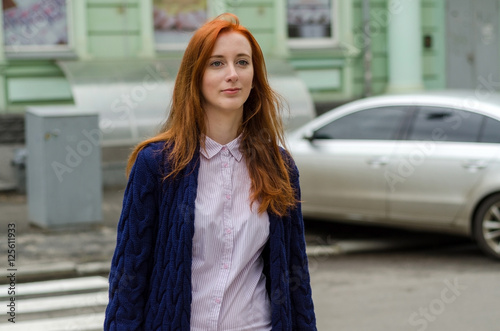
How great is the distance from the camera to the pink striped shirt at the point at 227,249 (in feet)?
8.59

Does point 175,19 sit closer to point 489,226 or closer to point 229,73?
point 489,226

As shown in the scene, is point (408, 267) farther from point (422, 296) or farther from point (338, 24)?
point (338, 24)

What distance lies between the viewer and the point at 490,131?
8.58m

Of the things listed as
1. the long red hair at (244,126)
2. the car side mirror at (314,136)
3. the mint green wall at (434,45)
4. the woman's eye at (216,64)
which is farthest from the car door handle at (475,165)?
the mint green wall at (434,45)

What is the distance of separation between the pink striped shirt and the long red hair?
4 centimetres

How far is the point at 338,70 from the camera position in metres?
→ 16.2

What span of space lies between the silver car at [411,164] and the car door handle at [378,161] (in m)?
0.01

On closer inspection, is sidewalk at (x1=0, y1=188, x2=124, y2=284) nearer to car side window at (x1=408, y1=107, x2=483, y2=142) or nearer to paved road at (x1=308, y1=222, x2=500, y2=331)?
paved road at (x1=308, y1=222, x2=500, y2=331)

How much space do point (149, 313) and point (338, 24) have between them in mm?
14115

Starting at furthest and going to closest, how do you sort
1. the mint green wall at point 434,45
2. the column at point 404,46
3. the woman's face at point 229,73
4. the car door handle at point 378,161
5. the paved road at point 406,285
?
the mint green wall at point 434,45, the column at point 404,46, the car door handle at point 378,161, the paved road at point 406,285, the woman's face at point 229,73

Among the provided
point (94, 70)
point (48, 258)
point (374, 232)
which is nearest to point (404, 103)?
point (374, 232)

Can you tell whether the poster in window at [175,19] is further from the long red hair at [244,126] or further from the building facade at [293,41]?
the long red hair at [244,126]

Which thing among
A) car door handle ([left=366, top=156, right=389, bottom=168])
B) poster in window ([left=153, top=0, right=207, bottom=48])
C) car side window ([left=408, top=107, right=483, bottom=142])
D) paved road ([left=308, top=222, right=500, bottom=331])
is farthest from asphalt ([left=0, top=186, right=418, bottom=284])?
poster in window ([left=153, top=0, right=207, bottom=48])

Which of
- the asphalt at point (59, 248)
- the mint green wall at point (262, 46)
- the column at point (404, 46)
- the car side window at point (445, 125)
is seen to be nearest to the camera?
the asphalt at point (59, 248)
